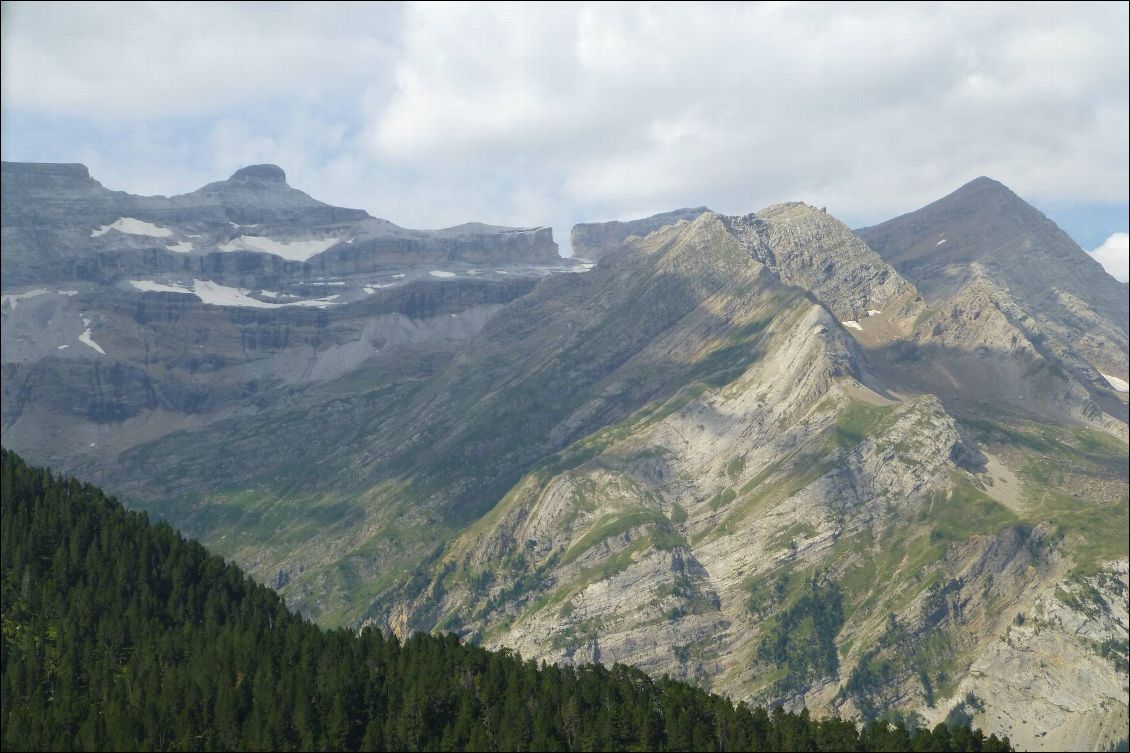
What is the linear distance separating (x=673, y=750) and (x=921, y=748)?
36.7m

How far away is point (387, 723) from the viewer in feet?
639

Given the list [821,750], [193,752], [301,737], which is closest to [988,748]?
[821,750]

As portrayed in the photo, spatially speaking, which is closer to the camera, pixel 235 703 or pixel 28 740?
pixel 28 740

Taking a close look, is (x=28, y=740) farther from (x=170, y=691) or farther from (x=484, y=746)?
(x=484, y=746)

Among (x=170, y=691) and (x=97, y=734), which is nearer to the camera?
(x=97, y=734)

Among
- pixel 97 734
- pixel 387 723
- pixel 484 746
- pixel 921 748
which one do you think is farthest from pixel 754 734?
pixel 97 734

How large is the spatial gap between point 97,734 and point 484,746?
5637 centimetres

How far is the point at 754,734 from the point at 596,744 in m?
24.9

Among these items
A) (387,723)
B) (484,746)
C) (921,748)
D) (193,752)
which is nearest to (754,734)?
(921,748)

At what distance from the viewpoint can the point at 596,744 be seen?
631 feet

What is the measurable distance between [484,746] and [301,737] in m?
28.3

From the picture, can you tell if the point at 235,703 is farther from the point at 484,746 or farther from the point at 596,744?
the point at 596,744

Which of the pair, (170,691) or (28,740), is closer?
(28,740)

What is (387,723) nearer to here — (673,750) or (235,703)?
(235,703)
